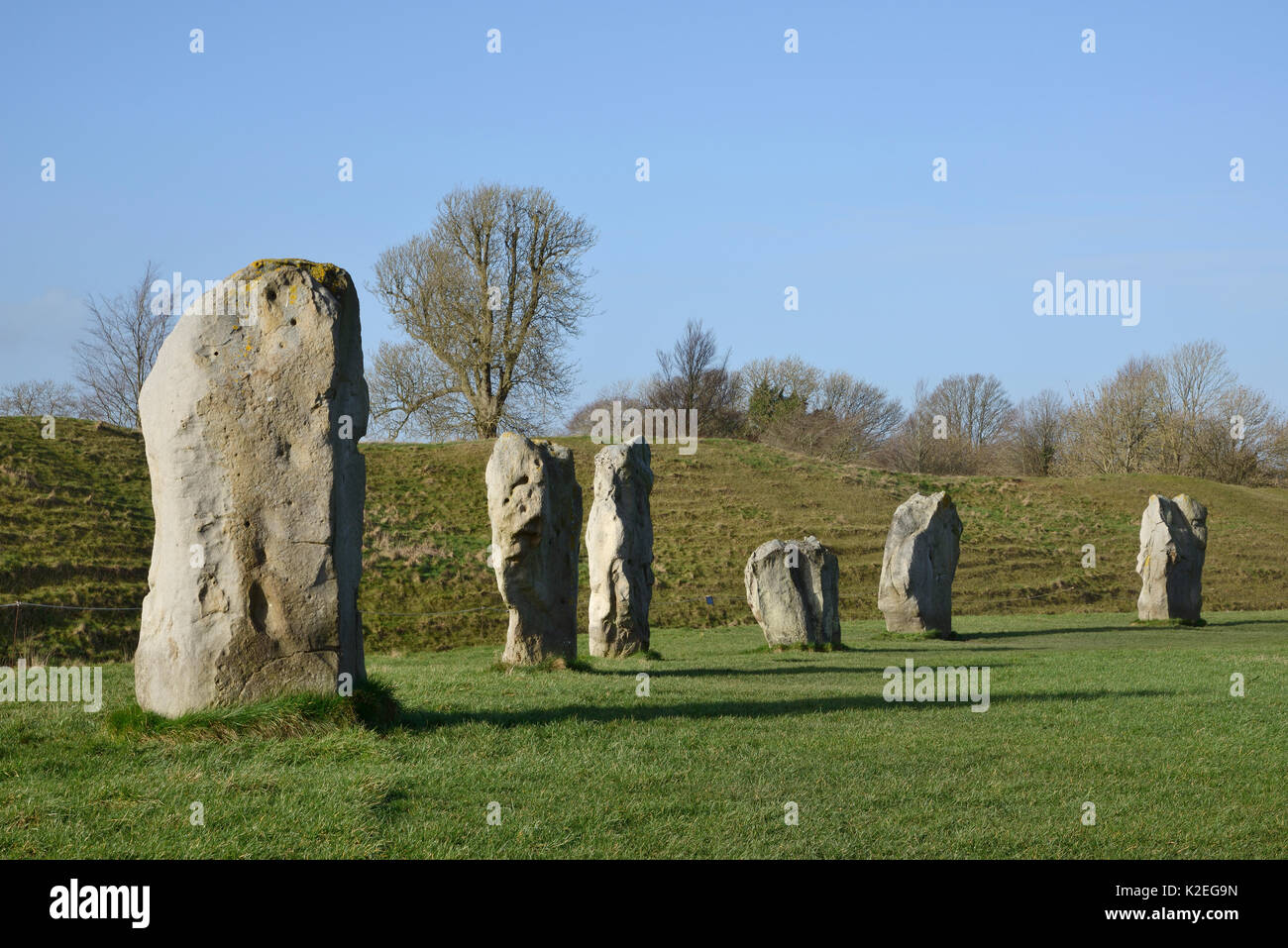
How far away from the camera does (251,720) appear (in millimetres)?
7320

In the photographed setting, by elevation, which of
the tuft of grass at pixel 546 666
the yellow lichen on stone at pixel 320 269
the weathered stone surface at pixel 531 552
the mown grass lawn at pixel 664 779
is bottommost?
the tuft of grass at pixel 546 666

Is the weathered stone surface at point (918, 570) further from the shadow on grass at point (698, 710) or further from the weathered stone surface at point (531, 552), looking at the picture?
the shadow on grass at point (698, 710)

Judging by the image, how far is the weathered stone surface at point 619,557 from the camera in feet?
54.1

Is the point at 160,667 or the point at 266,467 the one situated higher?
the point at 266,467

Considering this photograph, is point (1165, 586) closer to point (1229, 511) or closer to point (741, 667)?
point (741, 667)

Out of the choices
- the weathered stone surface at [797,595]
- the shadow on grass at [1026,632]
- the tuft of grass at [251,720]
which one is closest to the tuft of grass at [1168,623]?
the shadow on grass at [1026,632]

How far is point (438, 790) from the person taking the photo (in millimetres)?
6312

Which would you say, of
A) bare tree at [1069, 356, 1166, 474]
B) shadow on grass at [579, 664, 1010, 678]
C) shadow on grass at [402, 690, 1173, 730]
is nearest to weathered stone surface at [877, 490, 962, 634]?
shadow on grass at [579, 664, 1010, 678]

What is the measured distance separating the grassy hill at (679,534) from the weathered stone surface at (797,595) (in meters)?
7.10

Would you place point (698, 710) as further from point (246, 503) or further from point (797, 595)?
point (797, 595)

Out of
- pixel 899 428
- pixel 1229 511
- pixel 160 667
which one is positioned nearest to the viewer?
pixel 160 667
